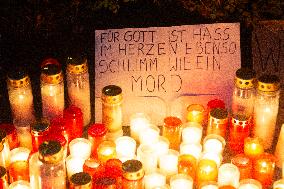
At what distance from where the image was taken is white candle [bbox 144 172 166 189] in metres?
2.31

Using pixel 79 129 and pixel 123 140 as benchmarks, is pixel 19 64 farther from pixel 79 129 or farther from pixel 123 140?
pixel 123 140

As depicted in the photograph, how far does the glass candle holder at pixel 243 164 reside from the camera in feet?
7.58

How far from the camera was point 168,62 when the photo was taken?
8.96ft

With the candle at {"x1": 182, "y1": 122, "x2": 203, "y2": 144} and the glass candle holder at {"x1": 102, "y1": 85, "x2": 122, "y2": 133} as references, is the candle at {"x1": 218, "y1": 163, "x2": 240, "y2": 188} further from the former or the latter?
the glass candle holder at {"x1": 102, "y1": 85, "x2": 122, "y2": 133}

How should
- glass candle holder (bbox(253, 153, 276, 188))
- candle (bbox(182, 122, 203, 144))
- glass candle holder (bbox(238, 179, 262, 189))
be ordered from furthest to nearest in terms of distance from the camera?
candle (bbox(182, 122, 203, 144)) → glass candle holder (bbox(253, 153, 276, 188)) → glass candle holder (bbox(238, 179, 262, 189))

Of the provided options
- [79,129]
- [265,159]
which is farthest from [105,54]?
[265,159]

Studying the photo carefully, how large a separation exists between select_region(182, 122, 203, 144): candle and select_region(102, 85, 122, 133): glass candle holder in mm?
342

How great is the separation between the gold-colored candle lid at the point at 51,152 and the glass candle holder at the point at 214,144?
2.40 ft

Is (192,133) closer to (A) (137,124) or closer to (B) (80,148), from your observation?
(A) (137,124)

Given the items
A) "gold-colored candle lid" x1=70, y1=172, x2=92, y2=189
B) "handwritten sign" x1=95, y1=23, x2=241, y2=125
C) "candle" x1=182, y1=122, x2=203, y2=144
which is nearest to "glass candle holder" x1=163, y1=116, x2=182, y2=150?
"candle" x1=182, y1=122, x2=203, y2=144

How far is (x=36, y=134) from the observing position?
2.36m

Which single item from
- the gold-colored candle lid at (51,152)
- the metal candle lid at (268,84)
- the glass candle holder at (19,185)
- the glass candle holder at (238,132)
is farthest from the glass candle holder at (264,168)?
the glass candle holder at (19,185)

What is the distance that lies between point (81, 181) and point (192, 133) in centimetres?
69

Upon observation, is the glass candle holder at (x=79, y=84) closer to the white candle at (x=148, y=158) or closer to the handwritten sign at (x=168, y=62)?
the handwritten sign at (x=168, y=62)
